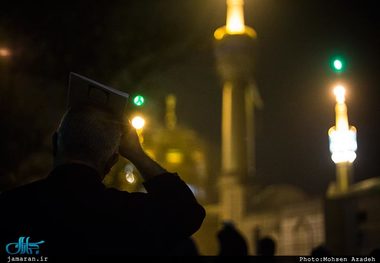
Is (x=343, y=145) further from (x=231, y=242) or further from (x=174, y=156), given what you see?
(x=174, y=156)

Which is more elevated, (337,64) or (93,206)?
(337,64)

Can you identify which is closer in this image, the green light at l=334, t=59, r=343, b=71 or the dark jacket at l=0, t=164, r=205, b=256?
the dark jacket at l=0, t=164, r=205, b=256

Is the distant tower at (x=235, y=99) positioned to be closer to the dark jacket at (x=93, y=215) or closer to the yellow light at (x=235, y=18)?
the yellow light at (x=235, y=18)

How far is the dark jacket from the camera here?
2564mm

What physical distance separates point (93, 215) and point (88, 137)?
0.35m

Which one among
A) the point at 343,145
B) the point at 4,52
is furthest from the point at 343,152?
the point at 4,52

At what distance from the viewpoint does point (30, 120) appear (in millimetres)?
13250

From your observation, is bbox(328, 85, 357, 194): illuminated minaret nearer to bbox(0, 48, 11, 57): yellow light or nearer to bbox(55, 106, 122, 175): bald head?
bbox(0, 48, 11, 57): yellow light

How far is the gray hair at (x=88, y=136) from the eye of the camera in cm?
266

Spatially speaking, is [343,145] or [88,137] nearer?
[88,137]

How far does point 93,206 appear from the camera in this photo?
8.48ft

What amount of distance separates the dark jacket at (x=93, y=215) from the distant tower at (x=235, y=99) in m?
62.7

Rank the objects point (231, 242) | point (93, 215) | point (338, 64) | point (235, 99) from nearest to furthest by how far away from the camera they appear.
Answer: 1. point (93, 215)
2. point (231, 242)
3. point (338, 64)
4. point (235, 99)

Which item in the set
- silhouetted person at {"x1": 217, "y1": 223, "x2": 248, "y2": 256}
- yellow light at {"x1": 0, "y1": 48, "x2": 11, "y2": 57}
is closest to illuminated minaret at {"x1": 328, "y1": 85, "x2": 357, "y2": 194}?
yellow light at {"x1": 0, "y1": 48, "x2": 11, "y2": 57}
